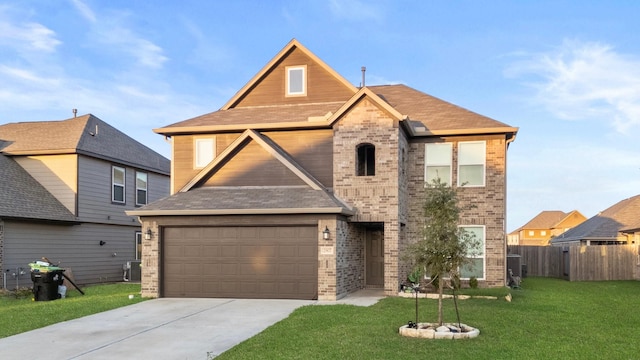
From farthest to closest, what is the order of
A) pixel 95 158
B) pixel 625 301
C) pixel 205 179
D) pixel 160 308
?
1. pixel 95 158
2. pixel 205 179
3. pixel 625 301
4. pixel 160 308

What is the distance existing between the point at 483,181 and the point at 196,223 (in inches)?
352

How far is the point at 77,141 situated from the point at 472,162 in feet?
46.7

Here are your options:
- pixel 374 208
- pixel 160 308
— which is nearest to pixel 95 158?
pixel 160 308

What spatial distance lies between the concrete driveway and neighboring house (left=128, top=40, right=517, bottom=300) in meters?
1.23

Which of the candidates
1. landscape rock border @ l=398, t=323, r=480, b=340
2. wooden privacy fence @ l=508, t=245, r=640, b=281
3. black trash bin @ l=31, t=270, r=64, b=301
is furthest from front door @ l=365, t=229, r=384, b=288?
black trash bin @ l=31, t=270, r=64, b=301

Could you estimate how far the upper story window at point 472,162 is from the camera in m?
17.3

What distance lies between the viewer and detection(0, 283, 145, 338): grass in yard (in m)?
11.4

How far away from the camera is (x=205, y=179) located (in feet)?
55.1

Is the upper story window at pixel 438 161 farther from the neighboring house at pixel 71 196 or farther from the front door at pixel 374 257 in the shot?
the neighboring house at pixel 71 196

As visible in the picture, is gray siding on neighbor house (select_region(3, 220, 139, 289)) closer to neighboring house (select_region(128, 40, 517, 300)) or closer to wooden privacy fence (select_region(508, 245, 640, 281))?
neighboring house (select_region(128, 40, 517, 300))

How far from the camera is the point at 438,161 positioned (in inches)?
690

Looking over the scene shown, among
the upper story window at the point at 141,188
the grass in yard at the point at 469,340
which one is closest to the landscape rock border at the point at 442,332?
the grass in yard at the point at 469,340

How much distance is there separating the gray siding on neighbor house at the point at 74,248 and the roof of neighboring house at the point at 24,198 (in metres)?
0.45

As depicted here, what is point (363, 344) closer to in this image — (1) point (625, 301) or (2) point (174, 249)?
(2) point (174, 249)
